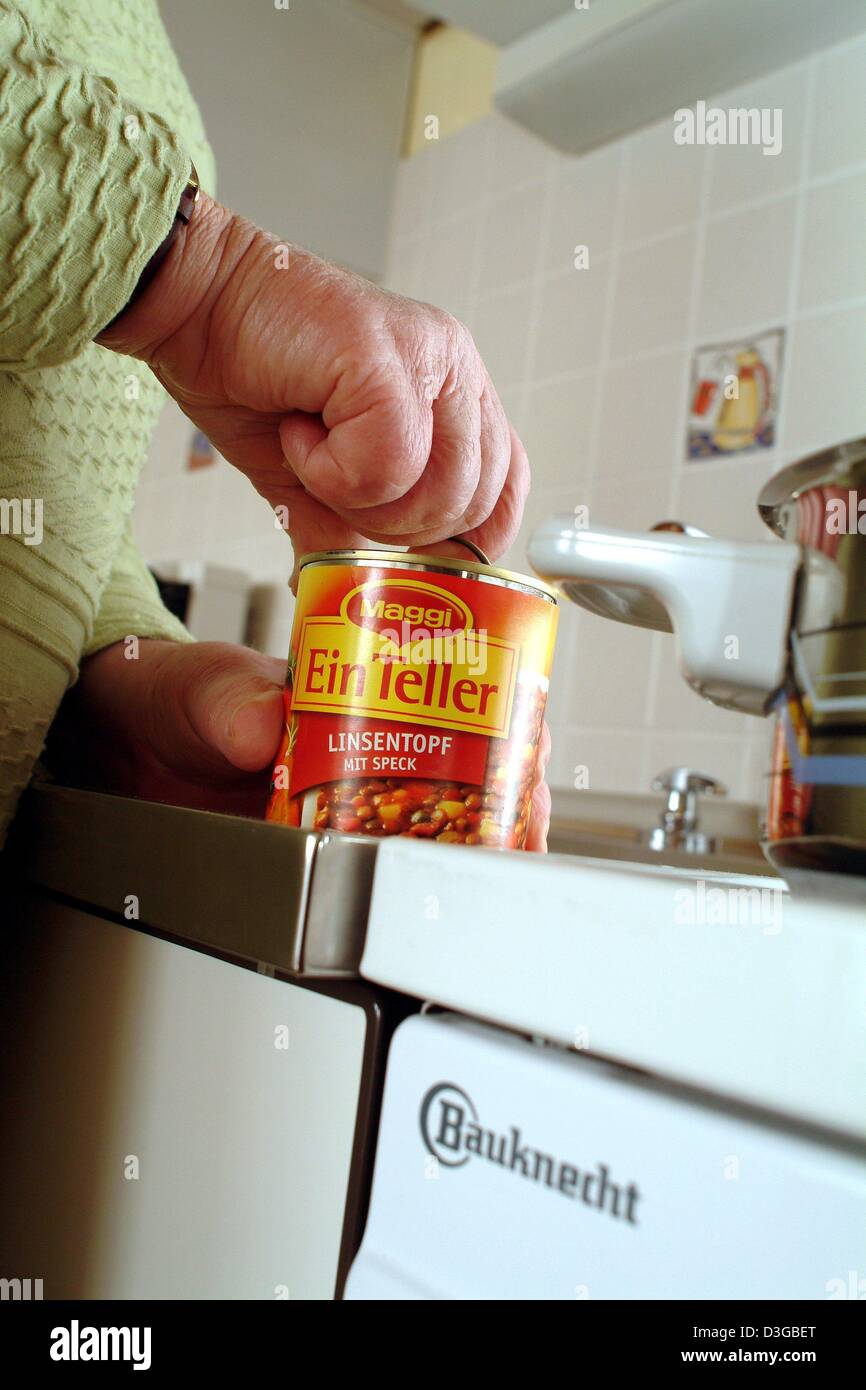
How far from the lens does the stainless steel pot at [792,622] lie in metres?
0.27

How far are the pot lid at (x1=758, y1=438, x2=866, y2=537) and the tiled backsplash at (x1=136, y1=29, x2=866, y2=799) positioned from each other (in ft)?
4.62

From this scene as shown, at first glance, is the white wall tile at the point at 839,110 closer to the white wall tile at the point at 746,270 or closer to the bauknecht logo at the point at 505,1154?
the white wall tile at the point at 746,270

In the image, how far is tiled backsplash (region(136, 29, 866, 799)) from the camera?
5.68ft

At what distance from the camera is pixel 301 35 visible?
7.88ft

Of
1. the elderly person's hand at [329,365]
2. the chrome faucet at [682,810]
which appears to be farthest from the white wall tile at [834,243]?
the elderly person's hand at [329,365]

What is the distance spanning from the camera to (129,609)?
0.63 metres

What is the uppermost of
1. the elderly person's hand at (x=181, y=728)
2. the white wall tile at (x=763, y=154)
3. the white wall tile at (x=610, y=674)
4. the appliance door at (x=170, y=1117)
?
the white wall tile at (x=763, y=154)

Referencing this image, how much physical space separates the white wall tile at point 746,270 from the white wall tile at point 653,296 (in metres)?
0.04

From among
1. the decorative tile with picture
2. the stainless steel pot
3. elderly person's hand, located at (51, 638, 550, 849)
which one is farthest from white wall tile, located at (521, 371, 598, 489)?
the stainless steel pot

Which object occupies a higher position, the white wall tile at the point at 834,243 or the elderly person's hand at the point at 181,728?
A: the white wall tile at the point at 834,243

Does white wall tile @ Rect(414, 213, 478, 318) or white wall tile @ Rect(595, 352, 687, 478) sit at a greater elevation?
white wall tile @ Rect(414, 213, 478, 318)

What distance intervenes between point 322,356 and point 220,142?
6.95 ft

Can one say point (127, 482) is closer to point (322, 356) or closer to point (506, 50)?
point (322, 356)

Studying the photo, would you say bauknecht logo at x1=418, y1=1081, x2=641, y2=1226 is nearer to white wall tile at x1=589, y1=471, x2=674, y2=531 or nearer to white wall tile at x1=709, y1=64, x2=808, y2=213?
white wall tile at x1=589, y1=471, x2=674, y2=531
